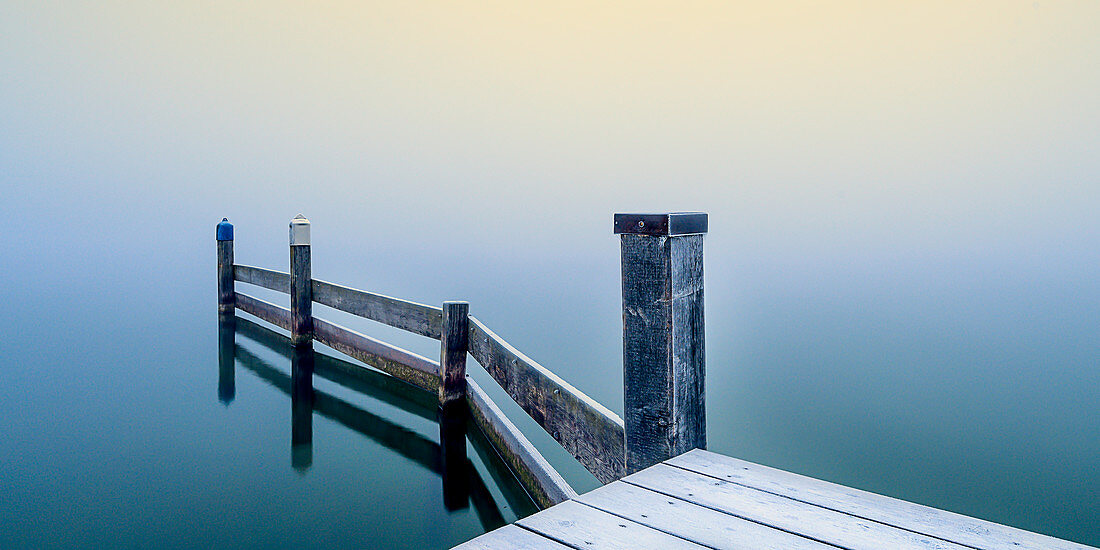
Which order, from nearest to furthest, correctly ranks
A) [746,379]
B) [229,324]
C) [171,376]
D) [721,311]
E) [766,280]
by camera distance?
[171,376]
[746,379]
[229,324]
[721,311]
[766,280]

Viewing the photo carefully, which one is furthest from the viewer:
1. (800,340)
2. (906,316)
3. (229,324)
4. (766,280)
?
(766,280)

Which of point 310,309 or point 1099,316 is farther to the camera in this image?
point 1099,316

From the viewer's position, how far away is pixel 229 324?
11.3 metres

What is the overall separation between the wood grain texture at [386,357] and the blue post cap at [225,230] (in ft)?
14.6

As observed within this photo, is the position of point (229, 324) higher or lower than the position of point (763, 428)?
higher

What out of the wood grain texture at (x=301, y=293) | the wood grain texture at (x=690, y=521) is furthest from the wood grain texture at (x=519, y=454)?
the wood grain texture at (x=301, y=293)

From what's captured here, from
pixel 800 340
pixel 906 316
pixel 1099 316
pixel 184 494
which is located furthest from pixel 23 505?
pixel 1099 316

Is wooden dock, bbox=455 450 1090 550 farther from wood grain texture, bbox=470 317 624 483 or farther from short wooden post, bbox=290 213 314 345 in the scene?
short wooden post, bbox=290 213 314 345

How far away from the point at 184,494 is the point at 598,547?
388 cm

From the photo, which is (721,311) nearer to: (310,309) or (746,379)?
(746,379)

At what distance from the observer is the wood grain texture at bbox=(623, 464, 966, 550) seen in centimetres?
153

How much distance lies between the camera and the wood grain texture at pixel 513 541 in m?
1.47

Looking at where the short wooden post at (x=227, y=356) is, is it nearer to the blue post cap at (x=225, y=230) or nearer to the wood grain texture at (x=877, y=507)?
the blue post cap at (x=225, y=230)

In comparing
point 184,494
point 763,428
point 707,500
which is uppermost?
point 707,500
